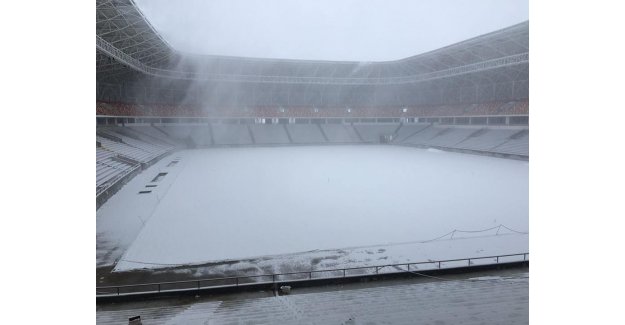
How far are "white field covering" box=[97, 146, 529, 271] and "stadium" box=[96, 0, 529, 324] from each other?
0.22 feet

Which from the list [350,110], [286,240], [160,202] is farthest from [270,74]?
[286,240]

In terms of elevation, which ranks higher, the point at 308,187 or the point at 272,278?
the point at 308,187

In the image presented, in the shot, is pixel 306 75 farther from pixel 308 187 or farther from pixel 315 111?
pixel 308 187

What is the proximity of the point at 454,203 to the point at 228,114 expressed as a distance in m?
25.3

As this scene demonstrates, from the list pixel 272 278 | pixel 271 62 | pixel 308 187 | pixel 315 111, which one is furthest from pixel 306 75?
pixel 272 278

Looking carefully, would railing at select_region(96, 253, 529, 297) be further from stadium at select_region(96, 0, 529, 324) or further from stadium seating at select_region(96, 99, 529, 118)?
stadium seating at select_region(96, 99, 529, 118)

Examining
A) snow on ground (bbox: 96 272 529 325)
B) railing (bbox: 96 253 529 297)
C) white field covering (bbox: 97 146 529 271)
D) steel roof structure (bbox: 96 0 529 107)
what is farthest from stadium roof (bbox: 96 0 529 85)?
snow on ground (bbox: 96 272 529 325)

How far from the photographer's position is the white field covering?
7828 millimetres

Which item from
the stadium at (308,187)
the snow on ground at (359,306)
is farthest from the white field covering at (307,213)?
the snow on ground at (359,306)

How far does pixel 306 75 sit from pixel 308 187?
21468 mm

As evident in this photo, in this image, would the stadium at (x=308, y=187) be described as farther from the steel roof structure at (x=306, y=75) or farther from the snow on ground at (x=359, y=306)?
the steel roof structure at (x=306, y=75)

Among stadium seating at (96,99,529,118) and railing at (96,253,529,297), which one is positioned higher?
stadium seating at (96,99,529,118)

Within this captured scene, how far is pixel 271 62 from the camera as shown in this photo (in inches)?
1213

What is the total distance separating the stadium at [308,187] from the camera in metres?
5.63
